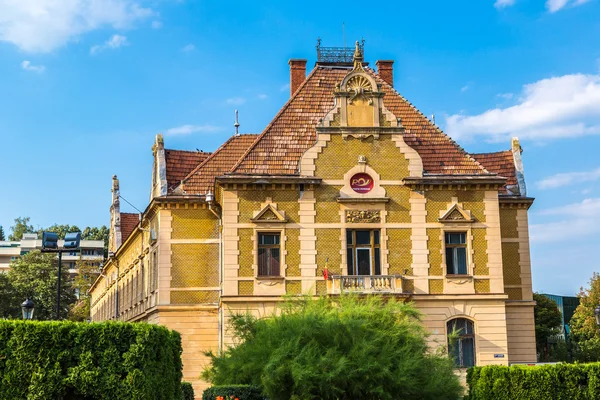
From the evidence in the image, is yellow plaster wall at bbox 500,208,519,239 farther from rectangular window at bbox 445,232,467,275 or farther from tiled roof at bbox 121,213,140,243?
tiled roof at bbox 121,213,140,243

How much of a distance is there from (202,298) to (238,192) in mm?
5730

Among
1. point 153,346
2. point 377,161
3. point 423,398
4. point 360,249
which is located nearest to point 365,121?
point 377,161

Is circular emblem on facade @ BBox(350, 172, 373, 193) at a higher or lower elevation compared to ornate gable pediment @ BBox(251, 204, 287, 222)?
higher

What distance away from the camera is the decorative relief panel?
39281 millimetres

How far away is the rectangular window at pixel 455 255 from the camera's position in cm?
3961

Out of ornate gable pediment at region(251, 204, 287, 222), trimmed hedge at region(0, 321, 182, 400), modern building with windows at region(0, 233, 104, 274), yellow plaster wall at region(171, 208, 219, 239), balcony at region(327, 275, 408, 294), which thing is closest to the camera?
trimmed hedge at region(0, 321, 182, 400)

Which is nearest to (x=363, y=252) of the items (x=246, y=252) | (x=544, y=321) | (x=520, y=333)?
(x=246, y=252)

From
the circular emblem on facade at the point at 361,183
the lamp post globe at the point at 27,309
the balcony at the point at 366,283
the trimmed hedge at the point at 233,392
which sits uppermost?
the circular emblem on facade at the point at 361,183

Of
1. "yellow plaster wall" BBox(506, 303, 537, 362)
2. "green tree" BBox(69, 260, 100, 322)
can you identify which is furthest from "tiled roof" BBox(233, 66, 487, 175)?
"green tree" BBox(69, 260, 100, 322)

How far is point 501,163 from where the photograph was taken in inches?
1823

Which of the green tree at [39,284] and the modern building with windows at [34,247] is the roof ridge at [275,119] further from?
the modern building with windows at [34,247]

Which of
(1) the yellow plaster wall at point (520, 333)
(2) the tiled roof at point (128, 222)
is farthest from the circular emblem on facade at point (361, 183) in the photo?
(2) the tiled roof at point (128, 222)

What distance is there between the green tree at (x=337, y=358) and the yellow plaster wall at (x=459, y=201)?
948 centimetres

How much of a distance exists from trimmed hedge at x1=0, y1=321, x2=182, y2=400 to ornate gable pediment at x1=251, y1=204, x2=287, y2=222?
1483cm
